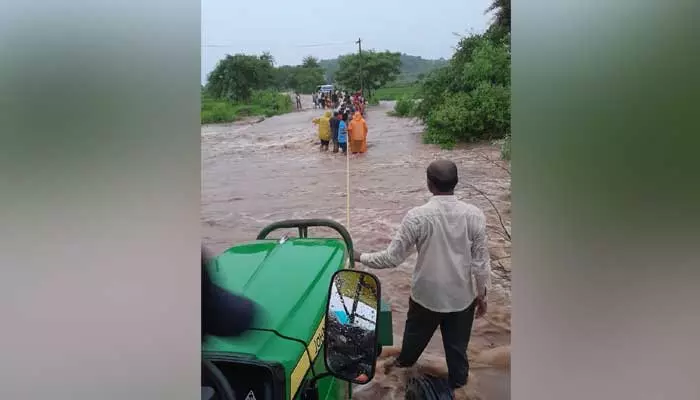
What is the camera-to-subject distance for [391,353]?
1.60 meters

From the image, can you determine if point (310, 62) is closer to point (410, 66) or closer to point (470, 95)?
point (410, 66)

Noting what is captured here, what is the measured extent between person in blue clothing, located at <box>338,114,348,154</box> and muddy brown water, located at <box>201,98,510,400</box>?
46mm

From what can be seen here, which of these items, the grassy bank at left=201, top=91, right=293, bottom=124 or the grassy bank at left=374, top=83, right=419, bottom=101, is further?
the grassy bank at left=374, top=83, right=419, bottom=101

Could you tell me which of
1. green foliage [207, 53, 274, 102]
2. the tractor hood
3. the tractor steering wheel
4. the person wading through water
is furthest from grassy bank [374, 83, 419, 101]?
the tractor steering wheel

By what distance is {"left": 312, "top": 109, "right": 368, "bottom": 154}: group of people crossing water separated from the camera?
1.80 m

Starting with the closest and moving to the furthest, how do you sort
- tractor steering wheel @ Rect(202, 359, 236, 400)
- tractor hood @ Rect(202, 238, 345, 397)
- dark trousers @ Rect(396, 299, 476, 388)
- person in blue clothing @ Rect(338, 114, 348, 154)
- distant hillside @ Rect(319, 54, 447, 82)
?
tractor steering wheel @ Rect(202, 359, 236, 400), tractor hood @ Rect(202, 238, 345, 397), dark trousers @ Rect(396, 299, 476, 388), distant hillside @ Rect(319, 54, 447, 82), person in blue clothing @ Rect(338, 114, 348, 154)

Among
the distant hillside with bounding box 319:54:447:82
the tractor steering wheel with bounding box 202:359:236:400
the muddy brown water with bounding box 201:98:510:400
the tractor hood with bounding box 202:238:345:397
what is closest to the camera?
the tractor steering wheel with bounding box 202:359:236:400

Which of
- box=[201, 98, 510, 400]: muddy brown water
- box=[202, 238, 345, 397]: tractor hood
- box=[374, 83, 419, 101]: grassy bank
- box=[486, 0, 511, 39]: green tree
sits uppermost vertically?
box=[486, 0, 511, 39]: green tree

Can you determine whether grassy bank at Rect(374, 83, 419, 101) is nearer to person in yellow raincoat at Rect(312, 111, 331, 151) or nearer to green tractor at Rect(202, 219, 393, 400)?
person in yellow raincoat at Rect(312, 111, 331, 151)

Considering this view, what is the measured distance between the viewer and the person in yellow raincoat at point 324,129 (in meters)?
1.80

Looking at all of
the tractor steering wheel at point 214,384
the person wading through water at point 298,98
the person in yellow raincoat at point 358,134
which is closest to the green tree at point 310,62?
the person wading through water at point 298,98
